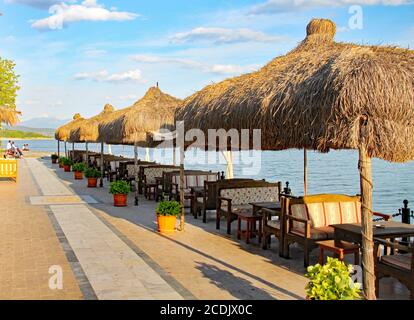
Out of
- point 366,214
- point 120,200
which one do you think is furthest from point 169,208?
point 366,214

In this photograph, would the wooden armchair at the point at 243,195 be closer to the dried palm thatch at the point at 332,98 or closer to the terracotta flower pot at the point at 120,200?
the dried palm thatch at the point at 332,98

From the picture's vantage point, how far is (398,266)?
528 cm

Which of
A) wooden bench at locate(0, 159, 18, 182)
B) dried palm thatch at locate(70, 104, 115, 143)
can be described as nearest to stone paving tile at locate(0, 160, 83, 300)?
wooden bench at locate(0, 159, 18, 182)

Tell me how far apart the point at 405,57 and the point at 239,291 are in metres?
3.35

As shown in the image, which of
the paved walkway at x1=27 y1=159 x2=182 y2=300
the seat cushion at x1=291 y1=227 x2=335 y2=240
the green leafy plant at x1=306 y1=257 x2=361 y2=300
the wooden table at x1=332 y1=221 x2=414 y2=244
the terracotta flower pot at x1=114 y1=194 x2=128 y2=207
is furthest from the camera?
the terracotta flower pot at x1=114 y1=194 x2=128 y2=207

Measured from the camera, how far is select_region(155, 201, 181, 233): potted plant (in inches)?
375

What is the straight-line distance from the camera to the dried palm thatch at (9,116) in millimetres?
17016

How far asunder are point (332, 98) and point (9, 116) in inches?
584

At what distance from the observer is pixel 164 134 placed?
44.0ft

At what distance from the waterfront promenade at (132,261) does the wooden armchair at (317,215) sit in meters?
0.46

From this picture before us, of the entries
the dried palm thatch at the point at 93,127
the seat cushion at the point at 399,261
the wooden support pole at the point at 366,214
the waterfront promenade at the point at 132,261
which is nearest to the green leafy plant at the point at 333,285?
the wooden support pole at the point at 366,214

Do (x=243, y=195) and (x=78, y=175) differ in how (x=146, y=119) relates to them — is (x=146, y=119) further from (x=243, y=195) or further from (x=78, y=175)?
(x=78, y=175)

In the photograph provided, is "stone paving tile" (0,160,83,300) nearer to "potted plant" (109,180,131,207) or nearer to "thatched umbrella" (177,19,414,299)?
"potted plant" (109,180,131,207)

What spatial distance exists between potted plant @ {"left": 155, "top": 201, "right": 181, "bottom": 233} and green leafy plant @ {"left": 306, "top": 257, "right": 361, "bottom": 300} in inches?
218
